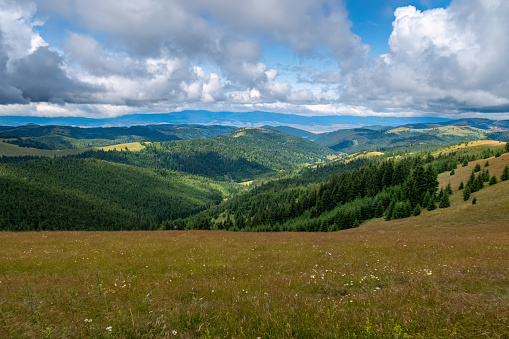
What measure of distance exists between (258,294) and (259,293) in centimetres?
28

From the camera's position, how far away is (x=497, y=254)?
45.8 ft

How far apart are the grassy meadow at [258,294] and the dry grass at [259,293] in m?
0.04

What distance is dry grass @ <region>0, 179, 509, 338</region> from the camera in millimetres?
5102

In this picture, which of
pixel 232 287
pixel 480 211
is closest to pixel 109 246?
pixel 232 287

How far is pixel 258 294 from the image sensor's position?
309 inches

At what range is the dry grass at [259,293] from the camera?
510cm

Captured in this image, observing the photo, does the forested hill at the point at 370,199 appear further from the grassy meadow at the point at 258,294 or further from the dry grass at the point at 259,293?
the dry grass at the point at 259,293

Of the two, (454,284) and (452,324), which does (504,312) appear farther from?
(454,284)

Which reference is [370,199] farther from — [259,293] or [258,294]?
[258,294]

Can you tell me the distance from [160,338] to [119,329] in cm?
108

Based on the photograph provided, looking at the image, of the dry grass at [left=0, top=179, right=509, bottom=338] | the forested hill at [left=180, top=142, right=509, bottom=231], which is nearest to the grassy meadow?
the dry grass at [left=0, top=179, right=509, bottom=338]

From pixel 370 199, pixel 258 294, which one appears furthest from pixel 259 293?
pixel 370 199

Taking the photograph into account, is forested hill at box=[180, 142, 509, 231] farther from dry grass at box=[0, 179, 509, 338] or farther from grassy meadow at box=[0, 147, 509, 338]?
dry grass at box=[0, 179, 509, 338]

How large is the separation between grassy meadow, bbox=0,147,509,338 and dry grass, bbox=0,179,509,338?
36 mm
